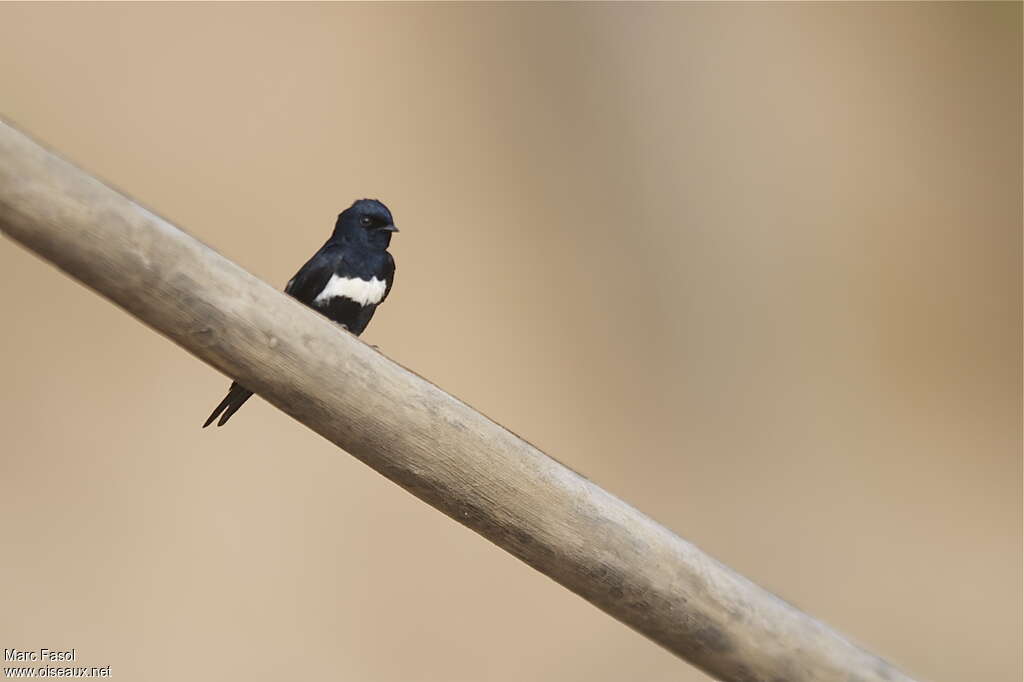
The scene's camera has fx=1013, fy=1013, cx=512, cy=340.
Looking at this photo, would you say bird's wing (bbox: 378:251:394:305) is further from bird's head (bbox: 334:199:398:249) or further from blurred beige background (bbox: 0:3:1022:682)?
blurred beige background (bbox: 0:3:1022:682)

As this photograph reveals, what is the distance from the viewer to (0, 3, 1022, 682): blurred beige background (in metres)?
2.54

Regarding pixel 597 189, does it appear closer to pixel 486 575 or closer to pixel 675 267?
pixel 675 267

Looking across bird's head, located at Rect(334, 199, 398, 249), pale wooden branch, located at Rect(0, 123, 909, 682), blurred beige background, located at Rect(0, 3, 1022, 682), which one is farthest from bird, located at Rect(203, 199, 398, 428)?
blurred beige background, located at Rect(0, 3, 1022, 682)

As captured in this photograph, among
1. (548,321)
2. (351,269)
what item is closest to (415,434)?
(351,269)

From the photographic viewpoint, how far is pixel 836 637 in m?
1.14

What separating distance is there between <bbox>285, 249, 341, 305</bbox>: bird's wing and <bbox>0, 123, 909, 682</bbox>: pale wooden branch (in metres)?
0.65

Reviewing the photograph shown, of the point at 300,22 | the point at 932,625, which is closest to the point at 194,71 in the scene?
the point at 300,22

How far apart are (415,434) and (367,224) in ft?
2.39

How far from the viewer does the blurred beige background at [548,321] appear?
254cm

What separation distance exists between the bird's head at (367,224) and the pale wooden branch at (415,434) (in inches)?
26.6

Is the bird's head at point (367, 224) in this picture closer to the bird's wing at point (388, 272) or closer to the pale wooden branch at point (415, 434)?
the bird's wing at point (388, 272)

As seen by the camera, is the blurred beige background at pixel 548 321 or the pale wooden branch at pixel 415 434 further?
the blurred beige background at pixel 548 321

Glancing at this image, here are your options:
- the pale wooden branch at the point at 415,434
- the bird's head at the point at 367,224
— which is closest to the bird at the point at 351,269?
the bird's head at the point at 367,224

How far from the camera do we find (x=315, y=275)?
1615mm
